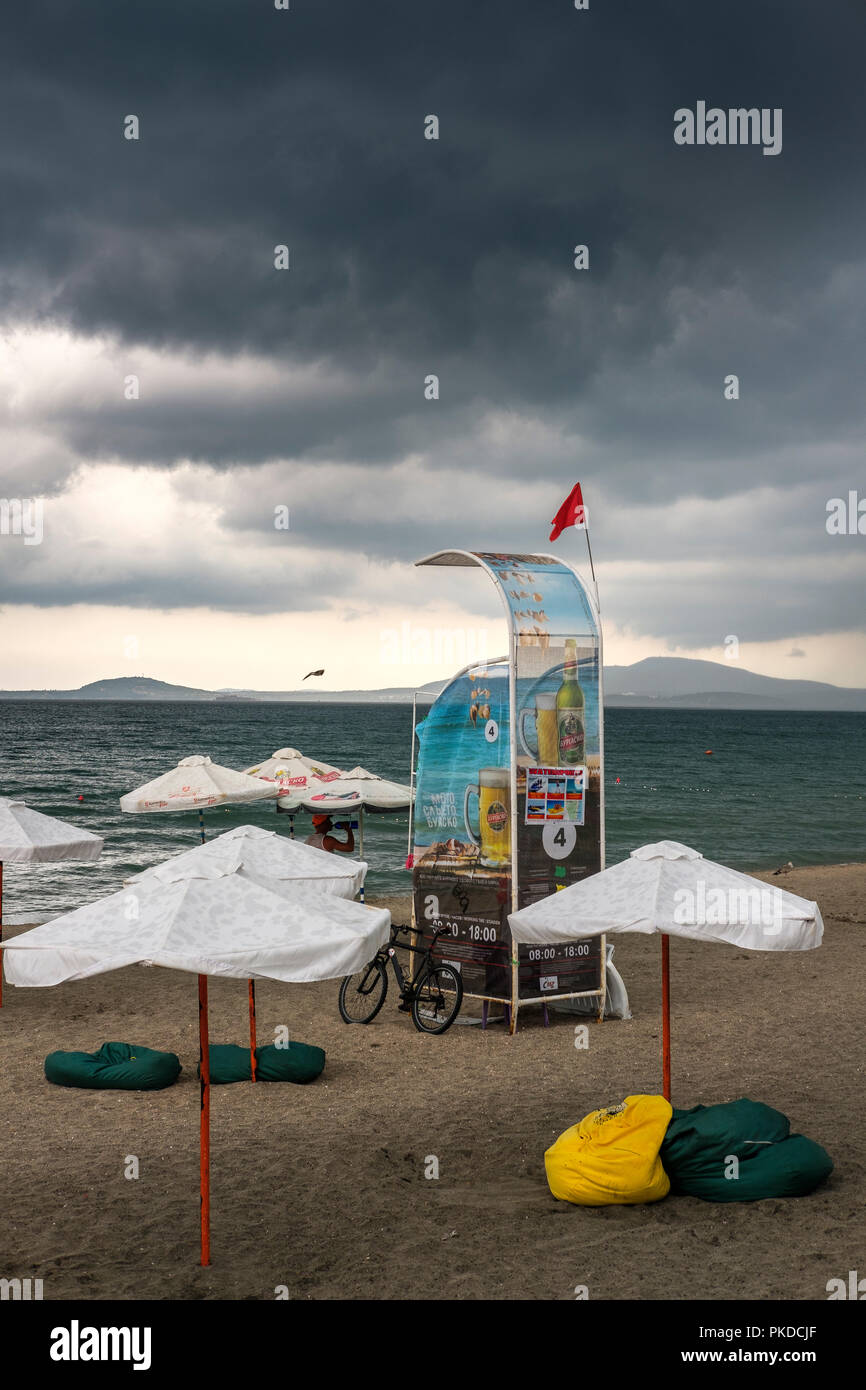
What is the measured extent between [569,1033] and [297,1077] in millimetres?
3249

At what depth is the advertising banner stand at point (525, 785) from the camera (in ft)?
38.8

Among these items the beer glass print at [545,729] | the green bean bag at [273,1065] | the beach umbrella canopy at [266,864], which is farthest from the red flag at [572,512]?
the green bean bag at [273,1065]

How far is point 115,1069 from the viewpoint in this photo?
10.1 metres

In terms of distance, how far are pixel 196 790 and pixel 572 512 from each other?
7.74 m

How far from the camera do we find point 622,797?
A: 5066cm

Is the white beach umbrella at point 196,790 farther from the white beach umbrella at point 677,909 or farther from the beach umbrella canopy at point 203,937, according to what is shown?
the beach umbrella canopy at point 203,937

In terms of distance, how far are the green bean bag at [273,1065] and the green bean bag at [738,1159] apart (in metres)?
3.99

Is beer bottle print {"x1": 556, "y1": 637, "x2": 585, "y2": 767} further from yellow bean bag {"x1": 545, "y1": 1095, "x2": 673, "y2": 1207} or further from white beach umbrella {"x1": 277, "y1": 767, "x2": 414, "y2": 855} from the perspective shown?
white beach umbrella {"x1": 277, "y1": 767, "x2": 414, "y2": 855}

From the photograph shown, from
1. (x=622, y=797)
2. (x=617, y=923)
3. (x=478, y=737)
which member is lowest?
Answer: (x=622, y=797)

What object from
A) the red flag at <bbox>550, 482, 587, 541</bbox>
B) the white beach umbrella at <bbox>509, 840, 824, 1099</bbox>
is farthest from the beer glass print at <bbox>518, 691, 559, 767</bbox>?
the white beach umbrella at <bbox>509, 840, 824, 1099</bbox>

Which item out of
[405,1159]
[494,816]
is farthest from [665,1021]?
[494,816]

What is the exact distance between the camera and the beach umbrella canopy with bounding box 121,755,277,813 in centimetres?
1658
